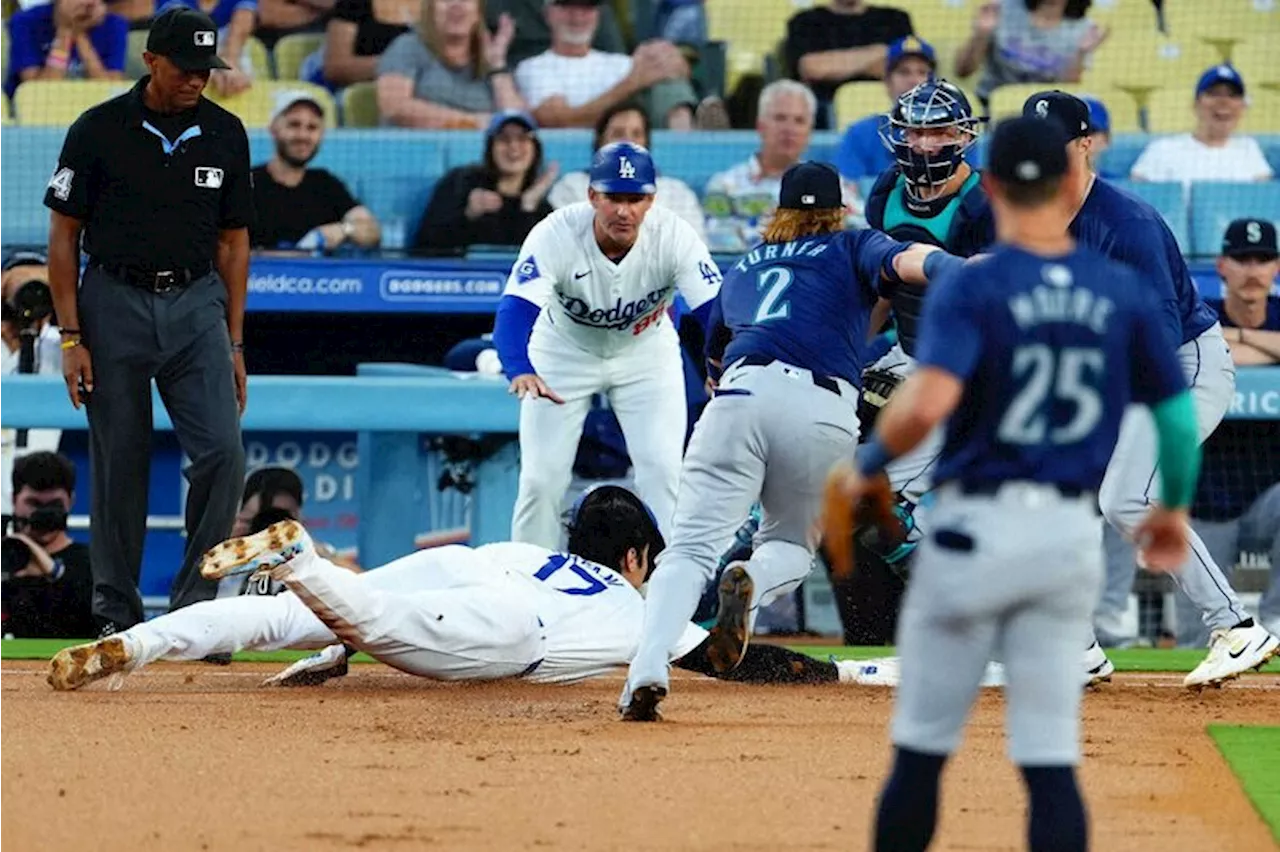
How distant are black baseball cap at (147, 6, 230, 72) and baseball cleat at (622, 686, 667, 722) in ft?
8.98

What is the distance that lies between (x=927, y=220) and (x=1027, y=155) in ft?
11.1

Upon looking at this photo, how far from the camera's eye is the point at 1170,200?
11.5m

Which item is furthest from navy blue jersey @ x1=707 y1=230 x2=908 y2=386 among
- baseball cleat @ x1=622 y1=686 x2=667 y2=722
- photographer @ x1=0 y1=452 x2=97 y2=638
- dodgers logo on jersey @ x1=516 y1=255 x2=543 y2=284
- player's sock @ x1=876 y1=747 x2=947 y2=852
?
photographer @ x1=0 y1=452 x2=97 y2=638

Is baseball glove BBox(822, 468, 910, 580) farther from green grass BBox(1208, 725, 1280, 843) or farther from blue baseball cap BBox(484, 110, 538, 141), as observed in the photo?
blue baseball cap BBox(484, 110, 538, 141)

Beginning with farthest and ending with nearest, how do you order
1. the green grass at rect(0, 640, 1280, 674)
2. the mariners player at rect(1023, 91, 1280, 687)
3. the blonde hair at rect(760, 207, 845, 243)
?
the green grass at rect(0, 640, 1280, 674), the mariners player at rect(1023, 91, 1280, 687), the blonde hair at rect(760, 207, 845, 243)

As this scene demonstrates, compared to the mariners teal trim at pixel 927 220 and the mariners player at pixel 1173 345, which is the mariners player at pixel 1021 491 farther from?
the mariners teal trim at pixel 927 220

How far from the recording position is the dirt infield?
452 cm

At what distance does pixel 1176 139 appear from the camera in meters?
12.1

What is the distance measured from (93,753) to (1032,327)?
292cm

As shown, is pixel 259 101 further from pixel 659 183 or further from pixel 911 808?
pixel 911 808

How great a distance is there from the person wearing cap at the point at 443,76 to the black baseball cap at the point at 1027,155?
8675 mm

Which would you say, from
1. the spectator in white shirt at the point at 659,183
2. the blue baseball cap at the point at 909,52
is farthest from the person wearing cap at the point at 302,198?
the blue baseball cap at the point at 909,52

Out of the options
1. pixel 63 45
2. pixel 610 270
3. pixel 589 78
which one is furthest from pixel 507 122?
pixel 610 270

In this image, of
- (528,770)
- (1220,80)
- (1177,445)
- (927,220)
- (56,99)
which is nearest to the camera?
(1177,445)
